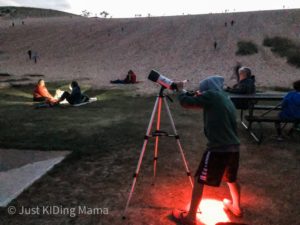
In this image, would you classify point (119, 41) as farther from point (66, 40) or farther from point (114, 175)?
point (114, 175)

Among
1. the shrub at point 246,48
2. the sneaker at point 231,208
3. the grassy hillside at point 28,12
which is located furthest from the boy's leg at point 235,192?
the grassy hillside at point 28,12

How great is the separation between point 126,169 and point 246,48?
114ft

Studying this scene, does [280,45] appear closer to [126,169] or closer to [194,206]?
[126,169]

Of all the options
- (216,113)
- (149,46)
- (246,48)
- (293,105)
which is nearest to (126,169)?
(216,113)

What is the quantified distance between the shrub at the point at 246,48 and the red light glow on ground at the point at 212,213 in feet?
112

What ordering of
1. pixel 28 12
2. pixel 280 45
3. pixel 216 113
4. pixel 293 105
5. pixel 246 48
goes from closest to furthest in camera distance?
1. pixel 216 113
2. pixel 293 105
3. pixel 246 48
4. pixel 280 45
5. pixel 28 12

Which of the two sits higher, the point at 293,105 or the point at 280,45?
the point at 280,45

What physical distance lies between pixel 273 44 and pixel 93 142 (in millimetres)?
35668

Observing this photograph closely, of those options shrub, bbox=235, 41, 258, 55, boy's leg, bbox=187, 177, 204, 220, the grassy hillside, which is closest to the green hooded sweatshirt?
boy's leg, bbox=187, 177, 204, 220

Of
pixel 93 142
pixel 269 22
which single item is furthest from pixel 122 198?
pixel 269 22

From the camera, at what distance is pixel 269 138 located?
9.04 meters

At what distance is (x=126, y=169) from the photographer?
6.66 metres

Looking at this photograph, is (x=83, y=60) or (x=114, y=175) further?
(x=83, y=60)

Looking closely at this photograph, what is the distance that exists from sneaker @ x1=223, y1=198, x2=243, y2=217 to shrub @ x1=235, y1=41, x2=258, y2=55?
3428 cm
